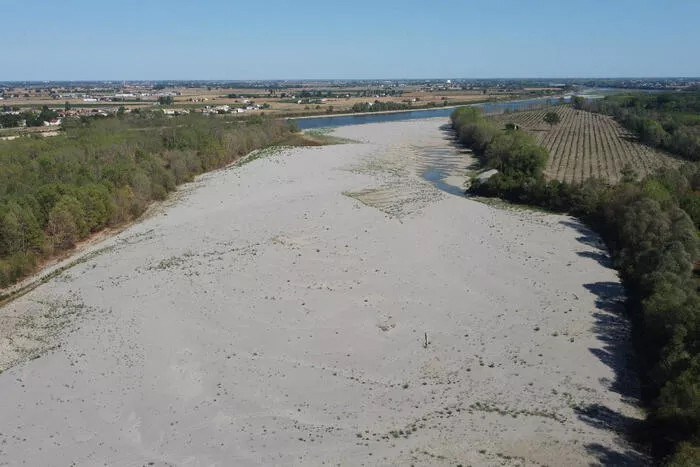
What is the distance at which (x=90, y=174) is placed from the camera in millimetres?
41500

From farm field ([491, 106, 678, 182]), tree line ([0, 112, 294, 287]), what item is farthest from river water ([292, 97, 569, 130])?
tree line ([0, 112, 294, 287])

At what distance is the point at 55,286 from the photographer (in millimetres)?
29188

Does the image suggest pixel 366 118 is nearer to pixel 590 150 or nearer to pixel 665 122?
pixel 665 122

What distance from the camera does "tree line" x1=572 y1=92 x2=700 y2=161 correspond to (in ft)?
211

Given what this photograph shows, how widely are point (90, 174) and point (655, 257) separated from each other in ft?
130

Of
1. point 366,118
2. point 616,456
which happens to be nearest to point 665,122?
point 366,118

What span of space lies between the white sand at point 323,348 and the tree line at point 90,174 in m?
A: 2.87

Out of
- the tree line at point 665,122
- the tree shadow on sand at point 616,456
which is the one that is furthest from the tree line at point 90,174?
the tree line at point 665,122

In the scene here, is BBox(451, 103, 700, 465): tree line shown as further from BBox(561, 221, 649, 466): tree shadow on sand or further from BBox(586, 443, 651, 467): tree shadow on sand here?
BBox(586, 443, 651, 467): tree shadow on sand

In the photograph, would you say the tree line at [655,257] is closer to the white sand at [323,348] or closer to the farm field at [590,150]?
the white sand at [323,348]

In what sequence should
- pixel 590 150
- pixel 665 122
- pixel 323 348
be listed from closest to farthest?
pixel 323 348 < pixel 590 150 < pixel 665 122

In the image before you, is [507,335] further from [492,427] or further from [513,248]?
[513,248]

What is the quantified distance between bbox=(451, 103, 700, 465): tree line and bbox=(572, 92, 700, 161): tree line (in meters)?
21.9

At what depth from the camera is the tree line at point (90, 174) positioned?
32.2 metres
